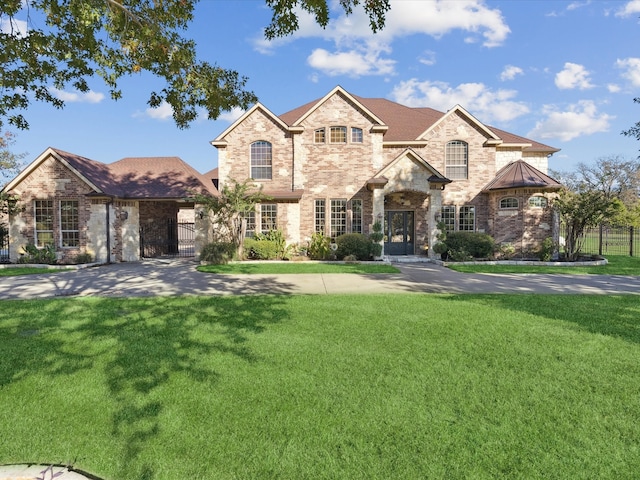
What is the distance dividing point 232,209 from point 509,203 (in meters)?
15.7

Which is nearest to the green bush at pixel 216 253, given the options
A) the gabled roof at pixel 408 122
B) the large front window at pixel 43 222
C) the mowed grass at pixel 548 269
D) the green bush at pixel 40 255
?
the green bush at pixel 40 255

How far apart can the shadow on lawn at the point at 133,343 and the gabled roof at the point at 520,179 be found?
16263 mm

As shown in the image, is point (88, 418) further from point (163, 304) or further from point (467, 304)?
point (467, 304)

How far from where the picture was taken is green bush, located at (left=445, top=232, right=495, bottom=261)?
18.2 m

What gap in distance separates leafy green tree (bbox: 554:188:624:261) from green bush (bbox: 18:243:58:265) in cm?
2616

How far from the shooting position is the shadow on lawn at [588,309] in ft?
21.3

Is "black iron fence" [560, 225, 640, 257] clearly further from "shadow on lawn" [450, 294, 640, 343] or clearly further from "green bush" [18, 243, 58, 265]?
"green bush" [18, 243, 58, 265]

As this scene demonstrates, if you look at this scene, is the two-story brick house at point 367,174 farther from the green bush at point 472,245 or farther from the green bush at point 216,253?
the green bush at point 216,253

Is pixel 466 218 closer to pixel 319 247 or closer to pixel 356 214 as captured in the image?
A: pixel 356 214

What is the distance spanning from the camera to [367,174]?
2038 cm

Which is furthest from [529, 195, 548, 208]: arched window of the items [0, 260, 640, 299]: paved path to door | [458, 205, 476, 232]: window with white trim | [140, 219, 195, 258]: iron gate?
[140, 219, 195, 258]: iron gate

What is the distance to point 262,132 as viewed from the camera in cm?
2073

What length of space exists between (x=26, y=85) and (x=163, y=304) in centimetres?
729

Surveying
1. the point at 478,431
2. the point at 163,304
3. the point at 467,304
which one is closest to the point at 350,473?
the point at 478,431
